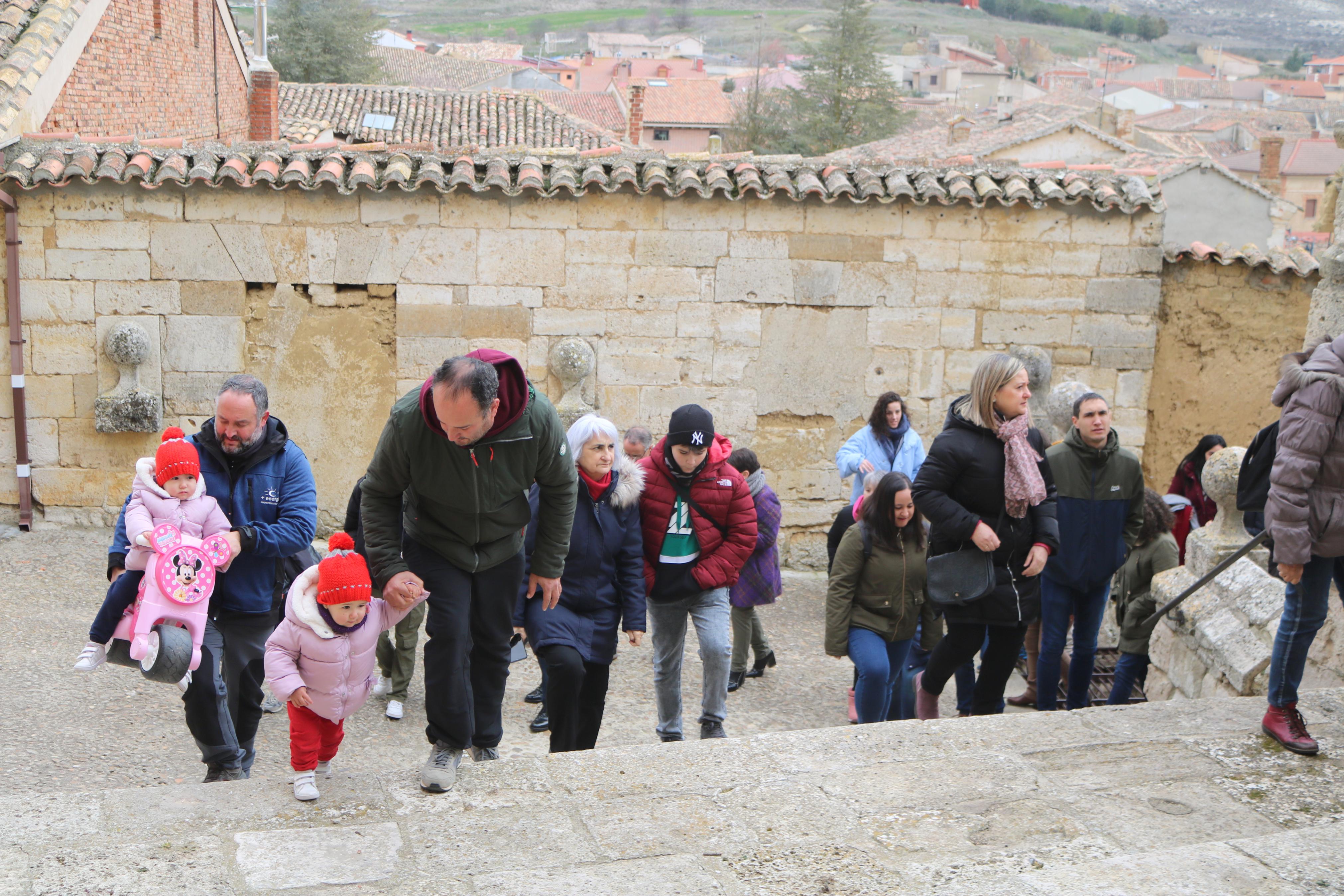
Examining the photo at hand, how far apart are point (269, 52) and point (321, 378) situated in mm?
31352

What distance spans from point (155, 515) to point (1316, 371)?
4052 millimetres

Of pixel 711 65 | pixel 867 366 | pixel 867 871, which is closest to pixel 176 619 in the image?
pixel 867 871

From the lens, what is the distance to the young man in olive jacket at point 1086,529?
5914mm

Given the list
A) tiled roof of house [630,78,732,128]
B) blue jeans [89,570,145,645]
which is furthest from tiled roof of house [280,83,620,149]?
tiled roof of house [630,78,732,128]

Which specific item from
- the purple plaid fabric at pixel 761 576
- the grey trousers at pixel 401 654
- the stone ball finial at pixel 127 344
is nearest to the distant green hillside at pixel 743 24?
the stone ball finial at pixel 127 344

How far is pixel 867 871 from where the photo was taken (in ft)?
11.2

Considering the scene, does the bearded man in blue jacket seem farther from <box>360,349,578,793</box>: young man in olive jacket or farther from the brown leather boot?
the brown leather boot

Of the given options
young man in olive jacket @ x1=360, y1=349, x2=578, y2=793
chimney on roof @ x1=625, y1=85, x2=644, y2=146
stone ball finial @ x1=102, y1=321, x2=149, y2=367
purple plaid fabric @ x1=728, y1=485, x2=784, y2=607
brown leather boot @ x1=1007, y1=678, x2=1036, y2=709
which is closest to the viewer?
young man in olive jacket @ x1=360, y1=349, x2=578, y2=793

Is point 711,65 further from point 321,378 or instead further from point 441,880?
point 441,880

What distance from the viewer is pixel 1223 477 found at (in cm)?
589

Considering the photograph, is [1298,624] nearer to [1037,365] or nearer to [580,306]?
[1037,365]

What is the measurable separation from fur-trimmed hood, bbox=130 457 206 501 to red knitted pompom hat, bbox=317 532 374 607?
886mm

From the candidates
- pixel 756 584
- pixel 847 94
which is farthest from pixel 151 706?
pixel 847 94

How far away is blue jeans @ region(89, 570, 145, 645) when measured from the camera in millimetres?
4250
